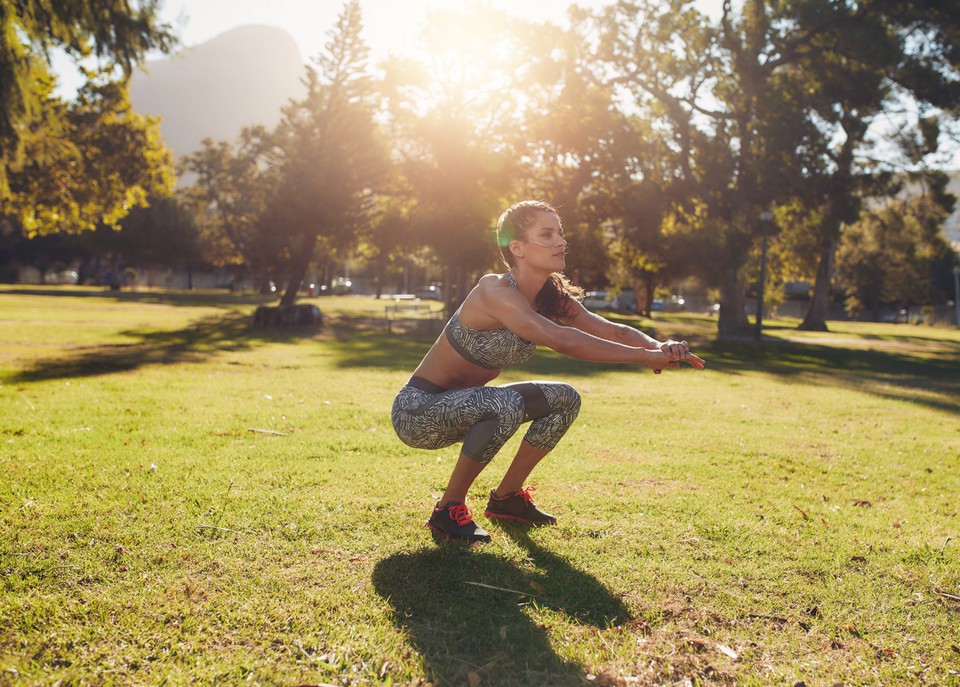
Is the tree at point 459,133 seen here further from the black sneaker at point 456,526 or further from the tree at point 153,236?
the tree at point 153,236

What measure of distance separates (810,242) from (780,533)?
38690 mm

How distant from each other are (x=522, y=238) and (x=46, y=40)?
12019mm

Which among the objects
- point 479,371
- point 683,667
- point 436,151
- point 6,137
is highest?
point 436,151

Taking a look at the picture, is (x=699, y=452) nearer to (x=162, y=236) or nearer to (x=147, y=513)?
(x=147, y=513)

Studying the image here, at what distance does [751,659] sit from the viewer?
2.64 m

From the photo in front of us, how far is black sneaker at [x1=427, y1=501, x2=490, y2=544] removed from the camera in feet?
12.1

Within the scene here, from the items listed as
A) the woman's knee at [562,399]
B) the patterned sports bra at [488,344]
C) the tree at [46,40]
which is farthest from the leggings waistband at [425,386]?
→ the tree at [46,40]

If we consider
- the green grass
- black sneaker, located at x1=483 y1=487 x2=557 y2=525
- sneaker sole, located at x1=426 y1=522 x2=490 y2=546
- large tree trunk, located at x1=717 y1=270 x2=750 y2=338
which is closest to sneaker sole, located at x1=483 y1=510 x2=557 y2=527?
black sneaker, located at x1=483 y1=487 x2=557 y2=525

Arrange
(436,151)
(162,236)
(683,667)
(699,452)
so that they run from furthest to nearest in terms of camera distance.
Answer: (162,236) < (436,151) < (699,452) < (683,667)

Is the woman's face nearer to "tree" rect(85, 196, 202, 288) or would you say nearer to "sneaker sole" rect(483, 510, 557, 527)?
"sneaker sole" rect(483, 510, 557, 527)

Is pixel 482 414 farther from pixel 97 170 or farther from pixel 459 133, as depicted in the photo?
pixel 459 133

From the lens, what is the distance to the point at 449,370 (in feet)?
12.9

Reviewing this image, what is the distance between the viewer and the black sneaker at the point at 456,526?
3.69 metres

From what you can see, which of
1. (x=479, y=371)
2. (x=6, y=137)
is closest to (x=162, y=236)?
(x=6, y=137)
